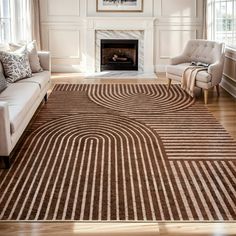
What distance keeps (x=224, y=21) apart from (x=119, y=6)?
229 cm

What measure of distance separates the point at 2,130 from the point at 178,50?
236 inches

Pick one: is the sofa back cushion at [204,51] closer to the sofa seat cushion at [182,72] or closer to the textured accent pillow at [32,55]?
the sofa seat cushion at [182,72]

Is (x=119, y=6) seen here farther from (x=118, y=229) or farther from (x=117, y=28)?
(x=118, y=229)

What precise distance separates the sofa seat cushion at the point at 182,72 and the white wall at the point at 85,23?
1968 mm

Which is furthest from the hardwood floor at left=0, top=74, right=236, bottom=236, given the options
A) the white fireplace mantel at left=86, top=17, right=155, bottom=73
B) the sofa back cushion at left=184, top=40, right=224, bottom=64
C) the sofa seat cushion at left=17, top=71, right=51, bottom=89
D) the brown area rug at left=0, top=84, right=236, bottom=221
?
the white fireplace mantel at left=86, top=17, right=155, bottom=73

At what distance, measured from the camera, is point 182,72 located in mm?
6746

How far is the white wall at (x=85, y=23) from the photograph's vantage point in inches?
346

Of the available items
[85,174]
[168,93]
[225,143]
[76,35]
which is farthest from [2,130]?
[76,35]

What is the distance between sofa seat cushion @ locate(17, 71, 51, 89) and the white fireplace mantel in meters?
2.80

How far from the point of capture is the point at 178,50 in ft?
29.5

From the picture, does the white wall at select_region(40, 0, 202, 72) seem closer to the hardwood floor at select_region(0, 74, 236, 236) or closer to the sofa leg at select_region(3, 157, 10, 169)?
the sofa leg at select_region(3, 157, 10, 169)

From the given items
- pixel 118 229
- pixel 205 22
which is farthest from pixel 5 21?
pixel 118 229

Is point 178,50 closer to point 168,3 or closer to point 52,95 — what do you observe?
point 168,3

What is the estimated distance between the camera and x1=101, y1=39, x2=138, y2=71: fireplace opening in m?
9.12
